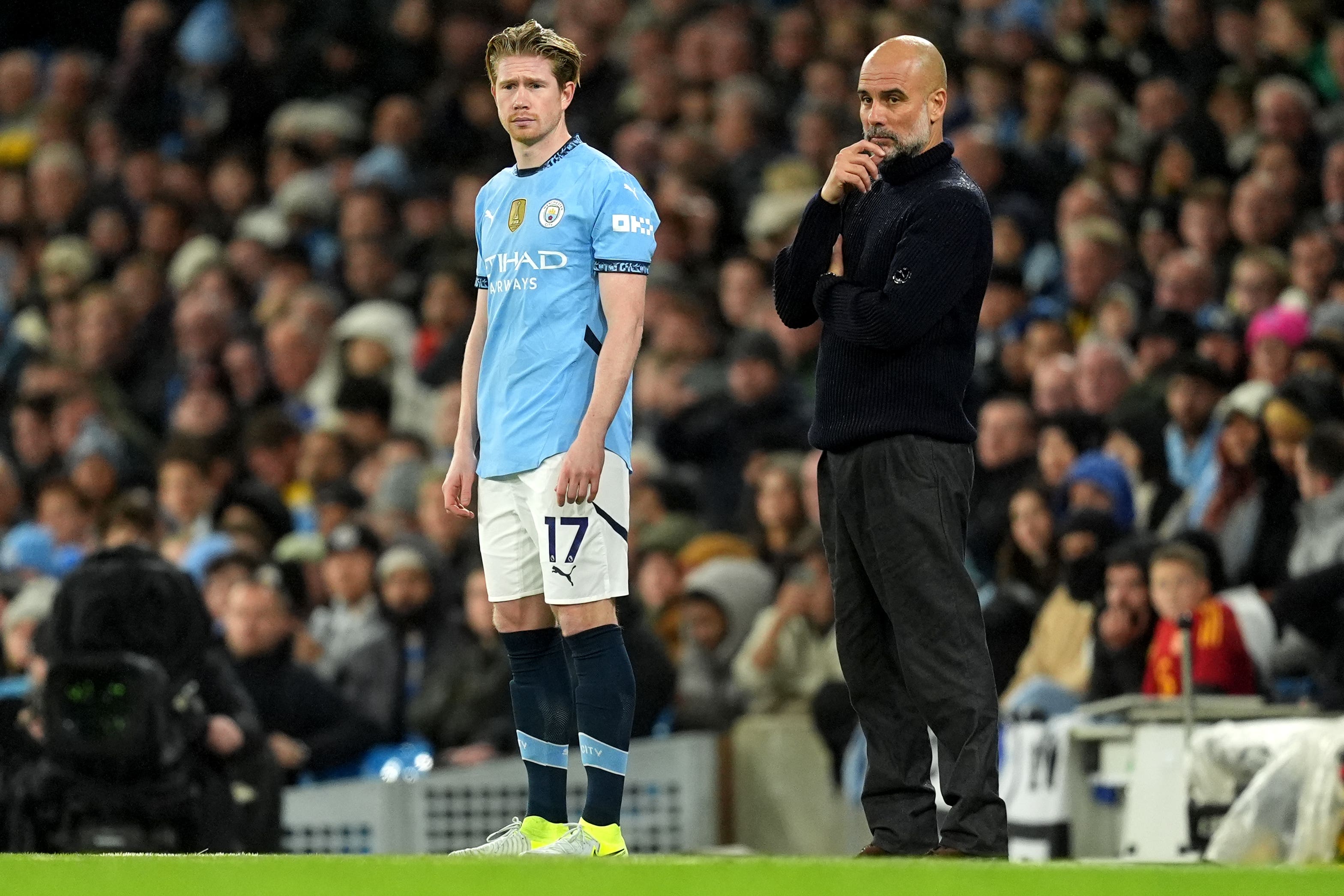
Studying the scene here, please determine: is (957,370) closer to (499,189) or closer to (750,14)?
(499,189)

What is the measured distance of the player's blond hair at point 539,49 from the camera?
480 cm

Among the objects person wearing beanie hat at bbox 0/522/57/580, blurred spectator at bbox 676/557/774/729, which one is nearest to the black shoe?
blurred spectator at bbox 676/557/774/729

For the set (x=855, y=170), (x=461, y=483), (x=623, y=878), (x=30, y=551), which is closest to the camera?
(x=623, y=878)

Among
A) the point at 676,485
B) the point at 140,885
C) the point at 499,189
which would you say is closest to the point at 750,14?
the point at 676,485

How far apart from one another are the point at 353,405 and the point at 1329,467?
217 inches

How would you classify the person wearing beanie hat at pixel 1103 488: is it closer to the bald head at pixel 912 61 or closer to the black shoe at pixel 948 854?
the bald head at pixel 912 61

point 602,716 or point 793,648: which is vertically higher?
point 602,716

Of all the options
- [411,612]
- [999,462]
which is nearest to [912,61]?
[999,462]

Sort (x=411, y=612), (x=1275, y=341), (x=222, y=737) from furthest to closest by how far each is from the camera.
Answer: (x=411, y=612) → (x=1275, y=341) → (x=222, y=737)

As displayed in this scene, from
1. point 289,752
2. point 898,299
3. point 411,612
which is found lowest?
point 289,752

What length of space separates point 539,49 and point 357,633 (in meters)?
5.50

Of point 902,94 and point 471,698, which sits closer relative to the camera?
point 902,94

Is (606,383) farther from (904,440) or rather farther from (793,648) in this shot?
(793,648)

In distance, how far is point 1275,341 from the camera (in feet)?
28.3
